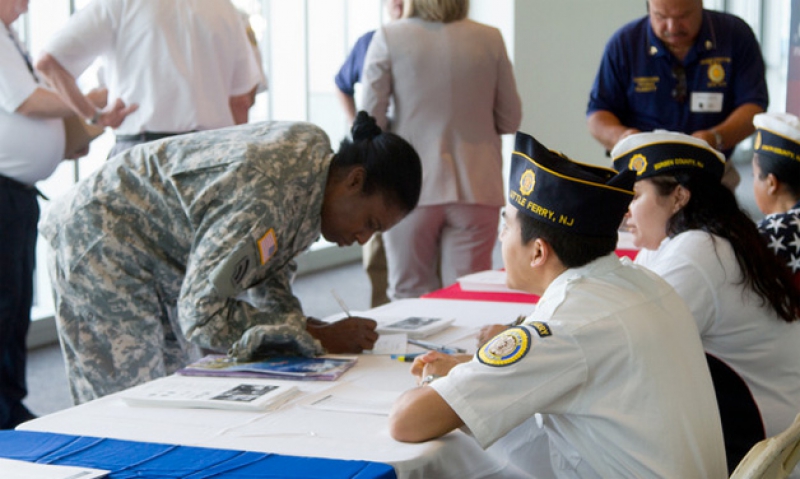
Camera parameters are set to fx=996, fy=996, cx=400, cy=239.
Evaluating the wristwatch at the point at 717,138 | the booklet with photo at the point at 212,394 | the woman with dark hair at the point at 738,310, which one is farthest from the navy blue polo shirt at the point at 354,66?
the booklet with photo at the point at 212,394

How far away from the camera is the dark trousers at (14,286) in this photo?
3.42 m

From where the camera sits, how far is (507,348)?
150cm

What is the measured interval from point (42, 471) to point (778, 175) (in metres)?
2.00

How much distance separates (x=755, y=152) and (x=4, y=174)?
2.44 m

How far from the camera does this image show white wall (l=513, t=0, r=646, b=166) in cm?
788

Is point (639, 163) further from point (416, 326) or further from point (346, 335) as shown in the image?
point (346, 335)

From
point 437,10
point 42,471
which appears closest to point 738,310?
point 42,471

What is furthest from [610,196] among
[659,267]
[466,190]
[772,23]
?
[772,23]

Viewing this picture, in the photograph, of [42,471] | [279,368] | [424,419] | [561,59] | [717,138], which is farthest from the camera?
[561,59]

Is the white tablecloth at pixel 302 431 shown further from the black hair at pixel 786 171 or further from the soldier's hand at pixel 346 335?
the black hair at pixel 786 171

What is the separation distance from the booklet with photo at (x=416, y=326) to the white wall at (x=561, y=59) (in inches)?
218

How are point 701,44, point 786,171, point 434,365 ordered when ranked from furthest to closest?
point 701,44 < point 786,171 < point 434,365

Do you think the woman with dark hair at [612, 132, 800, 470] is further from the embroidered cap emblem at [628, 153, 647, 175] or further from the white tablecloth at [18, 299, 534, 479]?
the white tablecloth at [18, 299, 534, 479]

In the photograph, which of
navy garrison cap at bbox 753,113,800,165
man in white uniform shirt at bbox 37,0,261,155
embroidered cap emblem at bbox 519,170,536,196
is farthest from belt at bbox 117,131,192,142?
embroidered cap emblem at bbox 519,170,536,196
